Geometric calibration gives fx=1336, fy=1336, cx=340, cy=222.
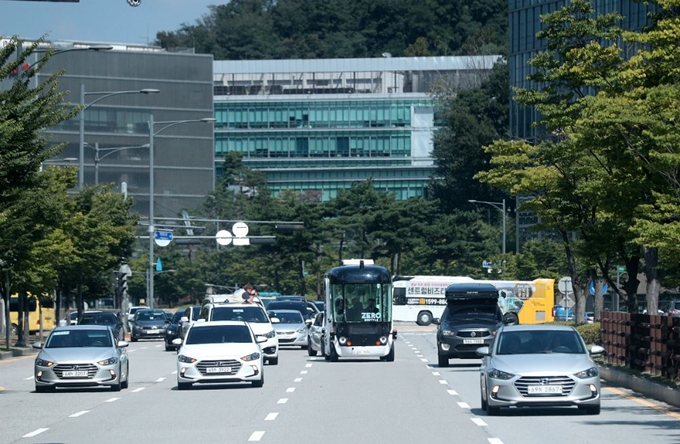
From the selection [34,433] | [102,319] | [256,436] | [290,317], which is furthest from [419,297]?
[256,436]

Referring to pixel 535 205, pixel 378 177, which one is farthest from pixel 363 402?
pixel 378 177

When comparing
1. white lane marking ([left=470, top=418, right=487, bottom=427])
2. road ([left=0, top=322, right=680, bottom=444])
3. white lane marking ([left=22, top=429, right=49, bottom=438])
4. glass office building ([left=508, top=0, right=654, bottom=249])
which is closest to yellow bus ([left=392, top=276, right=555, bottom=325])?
glass office building ([left=508, top=0, right=654, bottom=249])

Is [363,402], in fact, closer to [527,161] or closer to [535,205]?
[535,205]

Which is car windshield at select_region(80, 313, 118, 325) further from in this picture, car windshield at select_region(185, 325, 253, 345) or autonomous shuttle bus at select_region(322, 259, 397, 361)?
car windshield at select_region(185, 325, 253, 345)

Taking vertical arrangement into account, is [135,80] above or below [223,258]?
above

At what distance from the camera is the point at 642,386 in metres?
26.4

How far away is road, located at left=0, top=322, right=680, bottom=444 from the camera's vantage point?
17938 millimetres

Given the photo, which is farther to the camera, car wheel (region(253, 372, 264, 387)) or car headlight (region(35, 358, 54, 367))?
car wheel (region(253, 372, 264, 387))

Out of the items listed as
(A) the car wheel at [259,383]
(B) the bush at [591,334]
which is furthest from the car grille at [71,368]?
(B) the bush at [591,334]

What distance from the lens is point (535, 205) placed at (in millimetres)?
44719

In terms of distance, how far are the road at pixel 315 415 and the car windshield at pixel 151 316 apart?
31.8 m

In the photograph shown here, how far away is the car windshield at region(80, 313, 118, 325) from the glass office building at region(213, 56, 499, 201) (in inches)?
3537

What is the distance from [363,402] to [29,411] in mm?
5893

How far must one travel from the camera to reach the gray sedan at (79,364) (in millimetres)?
27766
